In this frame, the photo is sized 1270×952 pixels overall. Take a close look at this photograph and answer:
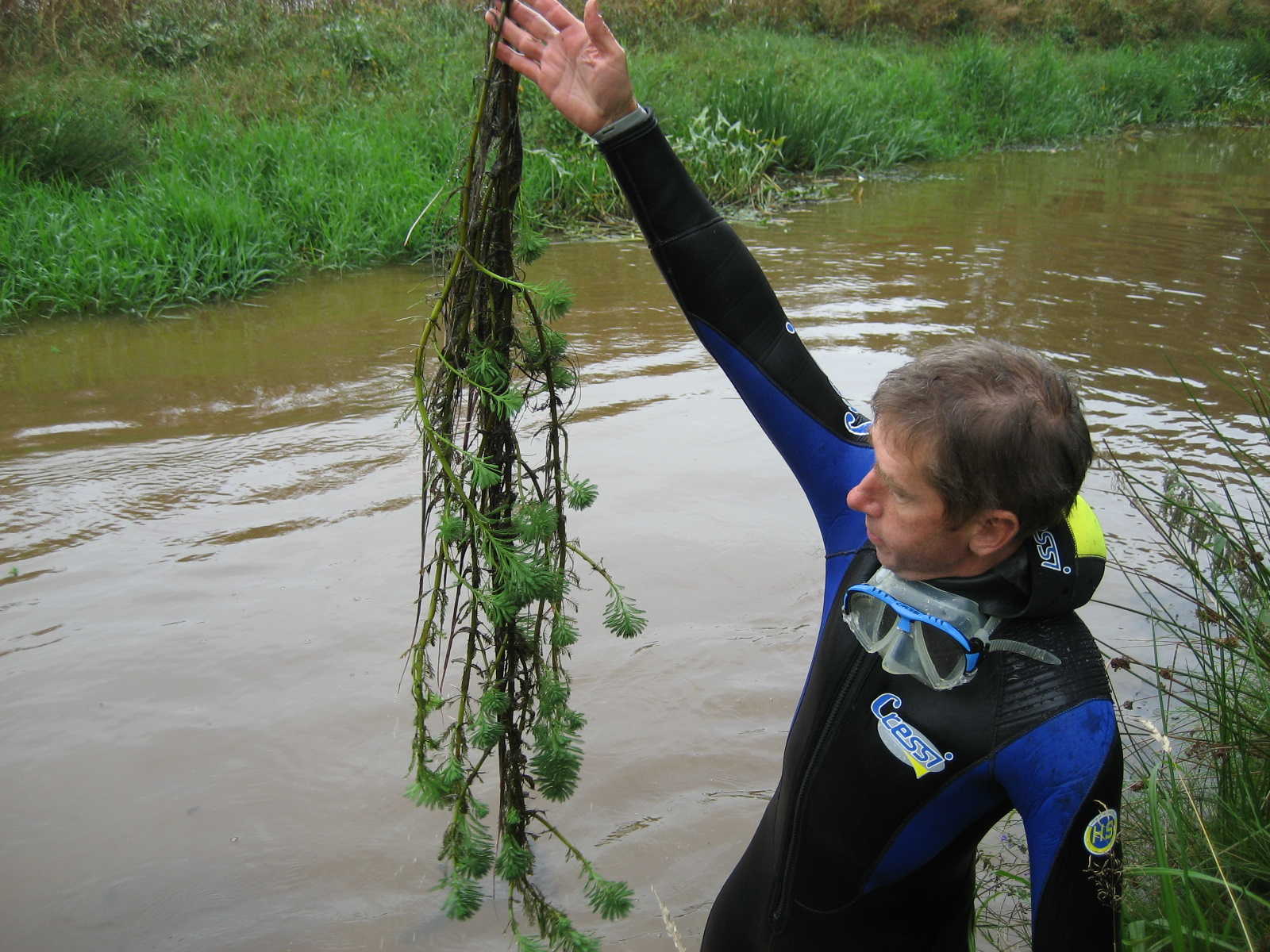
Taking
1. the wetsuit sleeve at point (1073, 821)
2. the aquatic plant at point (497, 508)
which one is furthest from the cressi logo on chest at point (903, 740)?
the aquatic plant at point (497, 508)

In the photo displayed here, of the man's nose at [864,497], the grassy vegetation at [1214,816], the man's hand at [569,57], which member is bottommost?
the grassy vegetation at [1214,816]

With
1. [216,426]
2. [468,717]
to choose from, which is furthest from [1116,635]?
[216,426]

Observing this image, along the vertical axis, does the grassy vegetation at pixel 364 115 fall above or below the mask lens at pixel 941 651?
above

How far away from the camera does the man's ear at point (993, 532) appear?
1690 millimetres

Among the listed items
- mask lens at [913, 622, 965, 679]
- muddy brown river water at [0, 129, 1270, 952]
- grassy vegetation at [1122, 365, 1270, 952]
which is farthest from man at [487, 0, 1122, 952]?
muddy brown river water at [0, 129, 1270, 952]

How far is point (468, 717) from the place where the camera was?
2.09 metres

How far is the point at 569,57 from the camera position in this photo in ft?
6.28

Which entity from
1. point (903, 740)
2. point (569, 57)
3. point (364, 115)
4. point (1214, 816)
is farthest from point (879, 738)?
point (364, 115)

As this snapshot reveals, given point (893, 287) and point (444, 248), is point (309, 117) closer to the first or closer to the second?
point (893, 287)

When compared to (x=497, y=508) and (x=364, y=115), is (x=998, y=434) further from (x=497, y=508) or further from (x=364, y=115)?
(x=364, y=115)

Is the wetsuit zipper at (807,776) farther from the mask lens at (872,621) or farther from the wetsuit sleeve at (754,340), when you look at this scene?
the wetsuit sleeve at (754,340)

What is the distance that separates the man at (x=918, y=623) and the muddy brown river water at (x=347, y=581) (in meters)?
1.01

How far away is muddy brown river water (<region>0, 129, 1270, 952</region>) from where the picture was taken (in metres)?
2.86

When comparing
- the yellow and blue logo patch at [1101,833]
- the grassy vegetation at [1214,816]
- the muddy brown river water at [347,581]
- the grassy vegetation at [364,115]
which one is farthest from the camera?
the grassy vegetation at [364,115]
